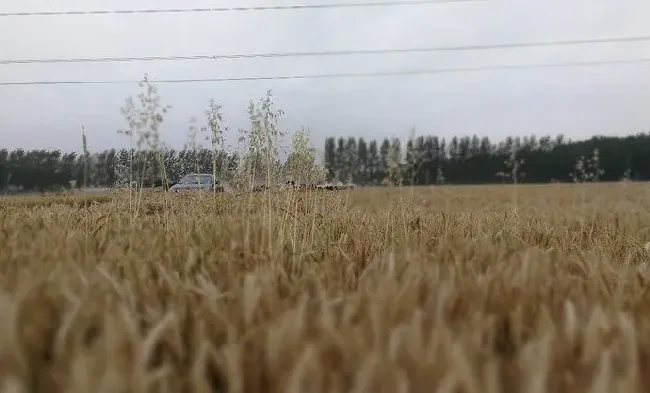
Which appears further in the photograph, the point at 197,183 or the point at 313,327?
the point at 197,183

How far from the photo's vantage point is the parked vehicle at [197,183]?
4.19 m

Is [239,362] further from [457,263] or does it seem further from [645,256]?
[645,256]

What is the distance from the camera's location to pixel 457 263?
171 centimetres

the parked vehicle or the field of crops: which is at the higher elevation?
the parked vehicle

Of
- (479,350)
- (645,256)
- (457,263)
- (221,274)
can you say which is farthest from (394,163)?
(479,350)

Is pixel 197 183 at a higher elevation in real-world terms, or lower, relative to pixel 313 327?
higher

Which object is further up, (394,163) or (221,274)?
(394,163)

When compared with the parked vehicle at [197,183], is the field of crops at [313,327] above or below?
below

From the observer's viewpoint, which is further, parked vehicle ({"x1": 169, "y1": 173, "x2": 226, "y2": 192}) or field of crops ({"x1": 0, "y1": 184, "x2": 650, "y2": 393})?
parked vehicle ({"x1": 169, "y1": 173, "x2": 226, "y2": 192})

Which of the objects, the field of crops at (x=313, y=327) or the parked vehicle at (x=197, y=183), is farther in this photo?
the parked vehicle at (x=197, y=183)

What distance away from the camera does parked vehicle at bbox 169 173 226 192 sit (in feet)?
13.8

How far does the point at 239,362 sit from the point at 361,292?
1.75ft

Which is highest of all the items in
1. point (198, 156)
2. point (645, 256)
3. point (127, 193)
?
point (198, 156)

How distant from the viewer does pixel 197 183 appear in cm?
452
